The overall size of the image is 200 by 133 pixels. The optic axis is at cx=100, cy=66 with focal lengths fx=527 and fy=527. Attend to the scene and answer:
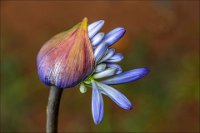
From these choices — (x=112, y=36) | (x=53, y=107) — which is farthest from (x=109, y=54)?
(x=53, y=107)

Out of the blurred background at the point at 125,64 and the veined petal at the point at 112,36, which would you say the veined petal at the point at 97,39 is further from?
the blurred background at the point at 125,64

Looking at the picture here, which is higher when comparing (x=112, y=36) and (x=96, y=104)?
(x=112, y=36)

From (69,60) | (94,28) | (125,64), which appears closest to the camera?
(69,60)

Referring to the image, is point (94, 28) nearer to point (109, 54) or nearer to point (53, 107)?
point (109, 54)

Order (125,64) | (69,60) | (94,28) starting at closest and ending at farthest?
(69,60) < (94,28) < (125,64)

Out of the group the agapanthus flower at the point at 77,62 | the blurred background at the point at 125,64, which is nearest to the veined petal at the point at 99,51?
the agapanthus flower at the point at 77,62
